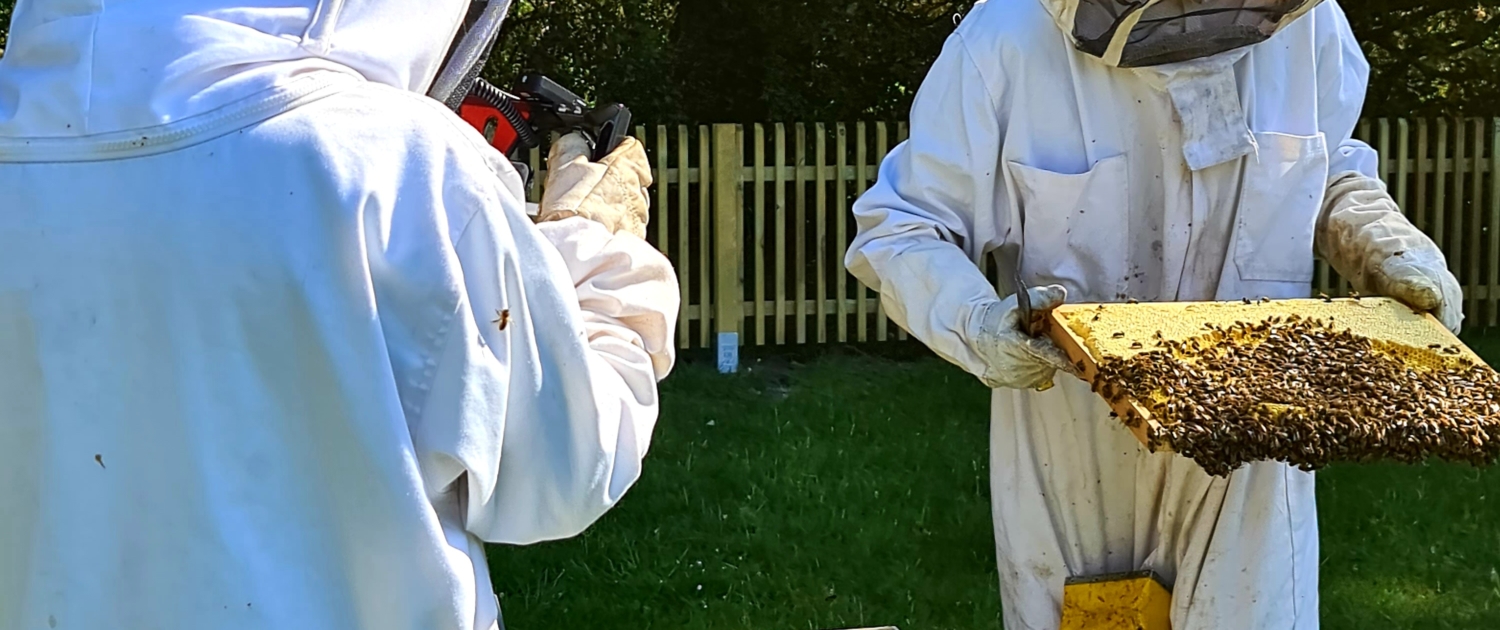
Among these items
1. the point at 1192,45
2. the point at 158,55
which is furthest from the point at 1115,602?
the point at 158,55

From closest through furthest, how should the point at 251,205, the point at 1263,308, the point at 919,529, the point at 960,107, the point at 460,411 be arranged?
the point at 251,205 → the point at 460,411 → the point at 1263,308 → the point at 960,107 → the point at 919,529

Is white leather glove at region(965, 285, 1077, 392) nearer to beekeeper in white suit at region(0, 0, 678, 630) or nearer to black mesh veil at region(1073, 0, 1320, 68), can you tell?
black mesh veil at region(1073, 0, 1320, 68)

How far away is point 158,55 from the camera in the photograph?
1.48 m

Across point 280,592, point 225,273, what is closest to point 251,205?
point 225,273

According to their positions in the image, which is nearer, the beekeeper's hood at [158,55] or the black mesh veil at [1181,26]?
the beekeeper's hood at [158,55]

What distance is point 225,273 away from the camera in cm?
147

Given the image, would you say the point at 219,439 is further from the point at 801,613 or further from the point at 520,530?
the point at 801,613

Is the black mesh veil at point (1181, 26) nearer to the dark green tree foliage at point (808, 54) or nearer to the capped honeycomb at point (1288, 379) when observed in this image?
the capped honeycomb at point (1288, 379)

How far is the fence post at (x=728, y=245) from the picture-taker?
27.6 ft

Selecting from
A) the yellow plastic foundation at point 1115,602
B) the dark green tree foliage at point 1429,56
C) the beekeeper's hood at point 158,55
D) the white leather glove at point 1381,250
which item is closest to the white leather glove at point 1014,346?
the yellow plastic foundation at point 1115,602

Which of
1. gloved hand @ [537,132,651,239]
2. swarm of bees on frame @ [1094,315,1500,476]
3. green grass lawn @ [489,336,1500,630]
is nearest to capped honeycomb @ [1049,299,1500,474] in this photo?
swarm of bees on frame @ [1094,315,1500,476]

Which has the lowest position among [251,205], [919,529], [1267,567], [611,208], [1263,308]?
[919,529]

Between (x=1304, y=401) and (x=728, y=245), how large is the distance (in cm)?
630

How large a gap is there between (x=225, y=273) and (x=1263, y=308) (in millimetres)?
1857
